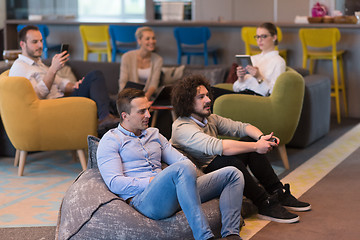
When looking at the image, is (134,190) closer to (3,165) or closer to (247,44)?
(3,165)

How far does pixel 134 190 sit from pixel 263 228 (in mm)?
801

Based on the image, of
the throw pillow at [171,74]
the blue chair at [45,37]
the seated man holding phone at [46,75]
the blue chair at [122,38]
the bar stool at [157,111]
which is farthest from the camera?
the blue chair at [45,37]

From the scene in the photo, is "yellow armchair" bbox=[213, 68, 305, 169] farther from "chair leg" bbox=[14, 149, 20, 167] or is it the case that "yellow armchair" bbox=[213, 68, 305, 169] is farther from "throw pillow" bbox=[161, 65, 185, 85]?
"chair leg" bbox=[14, 149, 20, 167]

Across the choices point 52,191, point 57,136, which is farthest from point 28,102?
point 52,191

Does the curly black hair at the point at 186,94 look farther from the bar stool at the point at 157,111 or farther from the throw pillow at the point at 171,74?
the throw pillow at the point at 171,74

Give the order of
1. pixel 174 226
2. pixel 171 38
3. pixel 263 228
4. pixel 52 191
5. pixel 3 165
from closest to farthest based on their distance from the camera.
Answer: pixel 174 226
pixel 263 228
pixel 52 191
pixel 3 165
pixel 171 38

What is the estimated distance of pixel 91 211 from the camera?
10.1 feet

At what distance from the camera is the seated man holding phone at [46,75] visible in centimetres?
480

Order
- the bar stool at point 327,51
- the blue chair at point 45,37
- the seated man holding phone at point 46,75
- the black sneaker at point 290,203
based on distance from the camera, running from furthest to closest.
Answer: the blue chair at point 45,37
the bar stool at point 327,51
the seated man holding phone at point 46,75
the black sneaker at point 290,203

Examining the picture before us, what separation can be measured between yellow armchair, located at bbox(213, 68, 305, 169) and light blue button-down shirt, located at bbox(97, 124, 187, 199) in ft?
4.70

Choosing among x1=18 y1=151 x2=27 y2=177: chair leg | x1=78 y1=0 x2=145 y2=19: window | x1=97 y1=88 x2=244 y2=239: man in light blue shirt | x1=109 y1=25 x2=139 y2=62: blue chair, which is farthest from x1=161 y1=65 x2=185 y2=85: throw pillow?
x1=78 y1=0 x2=145 y2=19: window

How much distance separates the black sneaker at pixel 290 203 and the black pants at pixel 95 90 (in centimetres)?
176

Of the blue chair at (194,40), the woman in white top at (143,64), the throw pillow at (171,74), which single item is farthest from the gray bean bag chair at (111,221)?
the blue chair at (194,40)

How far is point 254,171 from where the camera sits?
3.73m
